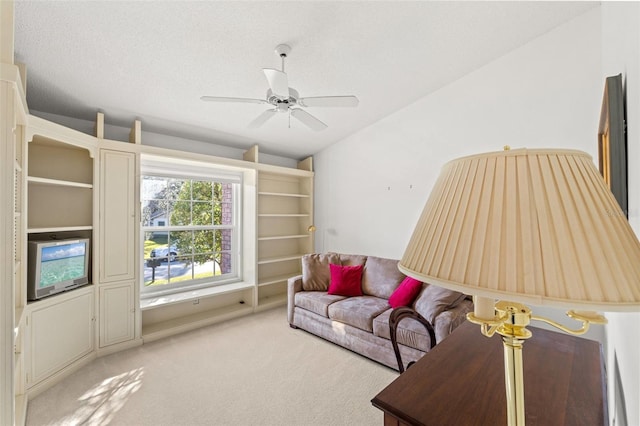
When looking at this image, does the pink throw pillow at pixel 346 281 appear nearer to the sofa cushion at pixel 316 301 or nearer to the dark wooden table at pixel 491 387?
the sofa cushion at pixel 316 301

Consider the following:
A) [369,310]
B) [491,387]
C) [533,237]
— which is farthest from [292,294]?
[533,237]

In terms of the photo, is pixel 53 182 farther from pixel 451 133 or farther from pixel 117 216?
pixel 451 133

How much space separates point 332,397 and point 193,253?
2741mm

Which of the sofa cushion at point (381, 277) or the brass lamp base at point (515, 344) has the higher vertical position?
the brass lamp base at point (515, 344)

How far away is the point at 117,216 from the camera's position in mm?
3020

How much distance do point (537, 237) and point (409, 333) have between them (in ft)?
7.93

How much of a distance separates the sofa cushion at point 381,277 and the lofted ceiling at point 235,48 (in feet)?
6.75

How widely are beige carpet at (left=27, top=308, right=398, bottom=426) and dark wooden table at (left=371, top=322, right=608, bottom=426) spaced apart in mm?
1179

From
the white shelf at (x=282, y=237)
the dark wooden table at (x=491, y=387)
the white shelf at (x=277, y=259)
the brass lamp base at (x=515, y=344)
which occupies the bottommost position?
the white shelf at (x=277, y=259)

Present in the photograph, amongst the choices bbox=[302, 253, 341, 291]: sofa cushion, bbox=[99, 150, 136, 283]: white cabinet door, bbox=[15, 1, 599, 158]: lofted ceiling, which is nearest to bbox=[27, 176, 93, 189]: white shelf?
bbox=[99, 150, 136, 283]: white cabinet door

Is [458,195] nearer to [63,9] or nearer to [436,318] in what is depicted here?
[436,318]

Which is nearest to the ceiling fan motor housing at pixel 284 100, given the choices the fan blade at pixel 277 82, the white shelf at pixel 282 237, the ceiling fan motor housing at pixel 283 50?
the fan blade at pixel 277 82

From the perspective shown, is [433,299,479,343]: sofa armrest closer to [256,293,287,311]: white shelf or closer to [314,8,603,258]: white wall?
[314,8,603,258]: white wall

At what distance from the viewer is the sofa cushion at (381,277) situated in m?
3.44
